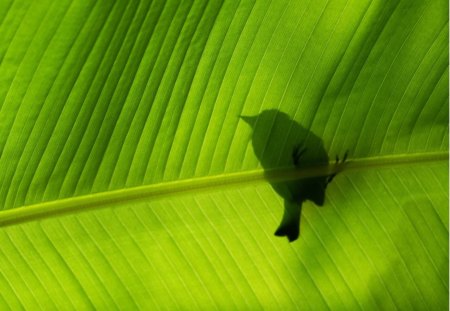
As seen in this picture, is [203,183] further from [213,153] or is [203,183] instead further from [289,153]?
[289,153]

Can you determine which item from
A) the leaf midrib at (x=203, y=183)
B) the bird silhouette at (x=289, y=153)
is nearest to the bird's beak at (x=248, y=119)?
the bird silhouette at (x=289, y=153)

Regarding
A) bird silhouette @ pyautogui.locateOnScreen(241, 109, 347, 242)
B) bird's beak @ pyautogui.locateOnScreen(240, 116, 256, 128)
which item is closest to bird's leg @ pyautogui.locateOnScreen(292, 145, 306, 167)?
bird silhouette @ pyautogui.locateOnScreen(241, 109, 347, 242)

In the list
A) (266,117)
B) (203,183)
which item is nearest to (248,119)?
(266,117)

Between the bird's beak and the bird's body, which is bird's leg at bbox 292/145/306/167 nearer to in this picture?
the bird's body

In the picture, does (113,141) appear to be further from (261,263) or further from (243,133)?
(261,263)

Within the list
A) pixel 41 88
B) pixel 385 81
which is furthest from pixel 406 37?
pixel 41 88

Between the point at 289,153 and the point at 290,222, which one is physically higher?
the point at 289,153

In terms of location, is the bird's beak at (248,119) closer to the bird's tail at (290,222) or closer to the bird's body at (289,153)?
the bird's body at (289,153)
